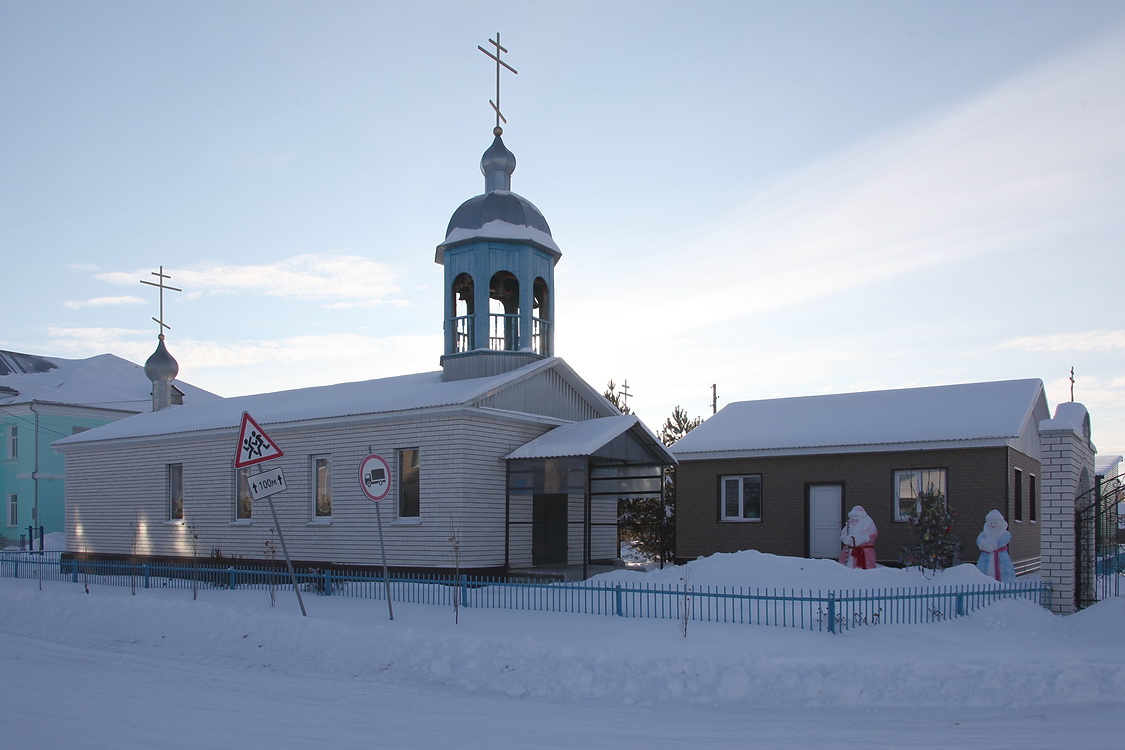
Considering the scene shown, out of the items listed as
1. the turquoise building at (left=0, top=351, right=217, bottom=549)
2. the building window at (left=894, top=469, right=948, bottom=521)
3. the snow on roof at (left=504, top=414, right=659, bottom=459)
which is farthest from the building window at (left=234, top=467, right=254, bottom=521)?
the turquoise building at (left=0, top=351, right=217, bottom=549)

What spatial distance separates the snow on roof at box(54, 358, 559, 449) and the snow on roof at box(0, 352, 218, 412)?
61.9 ft

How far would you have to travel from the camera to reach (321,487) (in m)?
22.4

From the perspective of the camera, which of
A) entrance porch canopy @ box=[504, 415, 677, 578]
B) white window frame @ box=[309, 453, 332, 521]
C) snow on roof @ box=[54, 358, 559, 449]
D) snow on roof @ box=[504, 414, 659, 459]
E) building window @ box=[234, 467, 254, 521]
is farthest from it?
building window @ box=[234, 467, 254, 521]

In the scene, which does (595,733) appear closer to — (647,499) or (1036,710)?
(1036,710)

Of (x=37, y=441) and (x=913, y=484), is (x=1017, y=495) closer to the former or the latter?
(x=913, y=484)

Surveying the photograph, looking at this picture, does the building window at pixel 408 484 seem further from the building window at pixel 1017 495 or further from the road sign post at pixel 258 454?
the building window at pixel 1017 495

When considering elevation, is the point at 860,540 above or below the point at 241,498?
below

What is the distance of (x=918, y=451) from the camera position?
73.8 ft

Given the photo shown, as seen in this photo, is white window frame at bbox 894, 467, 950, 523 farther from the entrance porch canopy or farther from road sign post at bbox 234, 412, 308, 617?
road sign post at bbox 234, 412, 308, 617

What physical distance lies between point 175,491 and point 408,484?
888 centimetres

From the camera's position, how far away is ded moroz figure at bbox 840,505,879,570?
1980 cm

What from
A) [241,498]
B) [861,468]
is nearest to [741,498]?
[861,468]

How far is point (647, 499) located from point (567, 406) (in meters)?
10.0

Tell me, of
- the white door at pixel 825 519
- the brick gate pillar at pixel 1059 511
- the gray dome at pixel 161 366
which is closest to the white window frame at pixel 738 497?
the white door at pixel 825 519
